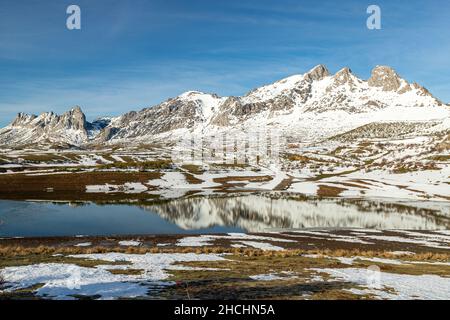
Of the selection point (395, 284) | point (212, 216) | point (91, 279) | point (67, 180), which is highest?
point (67, 180)

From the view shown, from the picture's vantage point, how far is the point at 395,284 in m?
21.8

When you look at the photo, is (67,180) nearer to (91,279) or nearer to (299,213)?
(299,213)

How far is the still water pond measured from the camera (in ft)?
190

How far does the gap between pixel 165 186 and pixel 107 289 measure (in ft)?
334

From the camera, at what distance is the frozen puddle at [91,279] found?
58.1 ft

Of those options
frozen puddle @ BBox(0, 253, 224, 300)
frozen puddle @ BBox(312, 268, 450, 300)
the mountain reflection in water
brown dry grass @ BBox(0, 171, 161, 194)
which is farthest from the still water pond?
frozen puddle @ BBox(312, 268, 450, 300)

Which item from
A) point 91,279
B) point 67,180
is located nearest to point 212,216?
point 91,279

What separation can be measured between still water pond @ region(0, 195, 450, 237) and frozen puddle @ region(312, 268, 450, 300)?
34.6 metres

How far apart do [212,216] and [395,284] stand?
51513 mm

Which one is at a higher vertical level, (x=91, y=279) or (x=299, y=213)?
(x=91, y=279)
